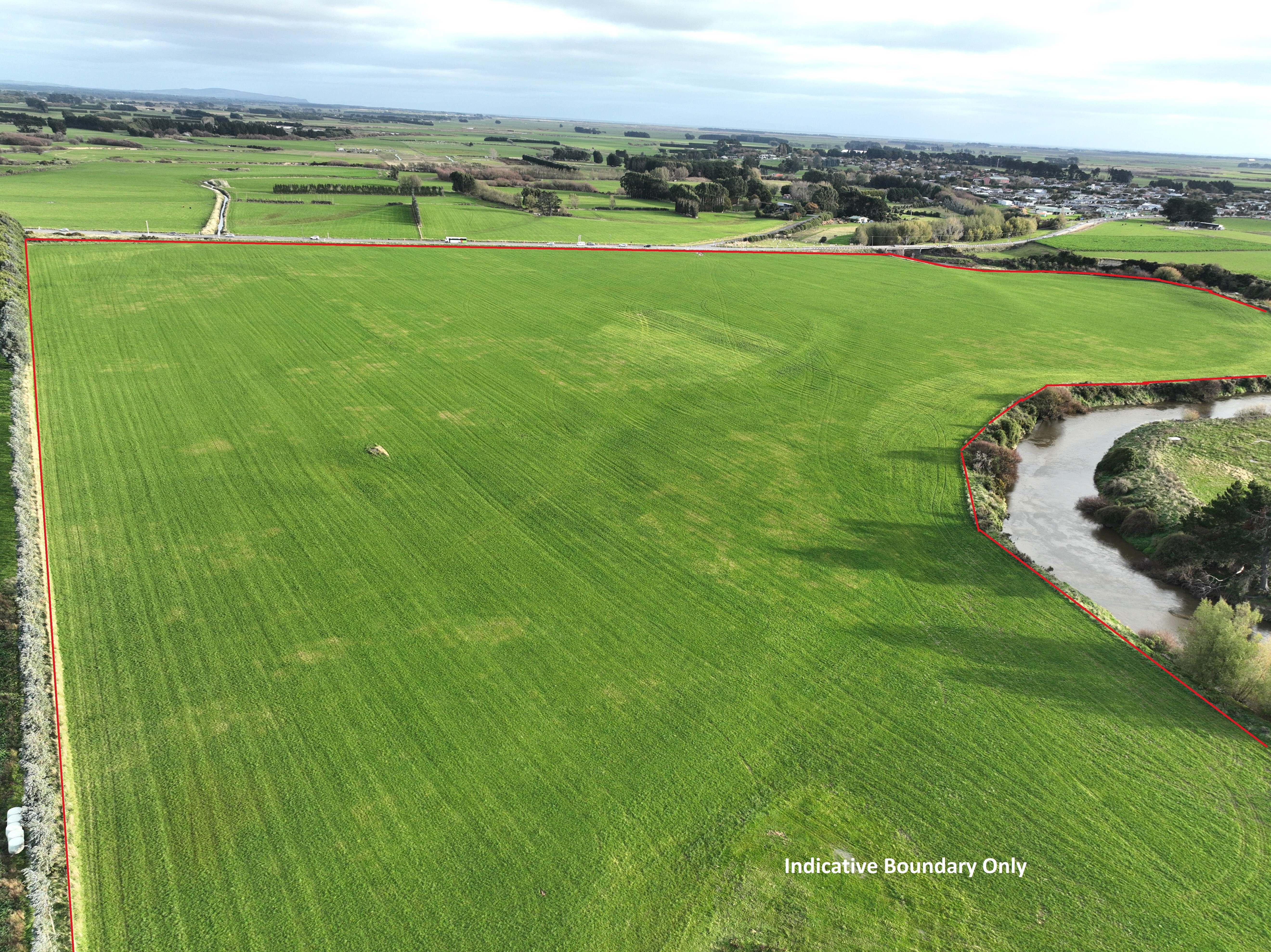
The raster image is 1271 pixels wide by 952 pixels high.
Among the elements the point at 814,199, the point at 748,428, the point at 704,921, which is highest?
the point at 814,199

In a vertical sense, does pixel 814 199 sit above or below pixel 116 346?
above

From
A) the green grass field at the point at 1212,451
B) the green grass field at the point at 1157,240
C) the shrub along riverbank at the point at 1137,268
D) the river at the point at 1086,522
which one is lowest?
the river at the point at 1086,522

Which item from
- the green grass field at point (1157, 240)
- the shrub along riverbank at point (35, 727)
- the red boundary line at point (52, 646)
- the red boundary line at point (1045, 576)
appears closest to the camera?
the shrub along riverbank at point (35, 727)

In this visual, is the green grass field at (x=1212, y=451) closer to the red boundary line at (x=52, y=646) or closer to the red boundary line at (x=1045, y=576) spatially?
the red boundary line at (x=1045, y=576)

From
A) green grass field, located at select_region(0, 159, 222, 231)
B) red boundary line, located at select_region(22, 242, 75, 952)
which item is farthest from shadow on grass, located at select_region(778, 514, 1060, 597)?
green grass field, located at select_region(0, 159, 222, 231)

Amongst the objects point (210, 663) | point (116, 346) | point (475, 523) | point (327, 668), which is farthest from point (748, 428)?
point (116, 346)

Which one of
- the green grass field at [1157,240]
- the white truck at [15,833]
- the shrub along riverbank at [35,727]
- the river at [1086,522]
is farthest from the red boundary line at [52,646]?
the green grass field at [1157,240]

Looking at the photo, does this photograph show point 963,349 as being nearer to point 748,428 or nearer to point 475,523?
point 748,428
